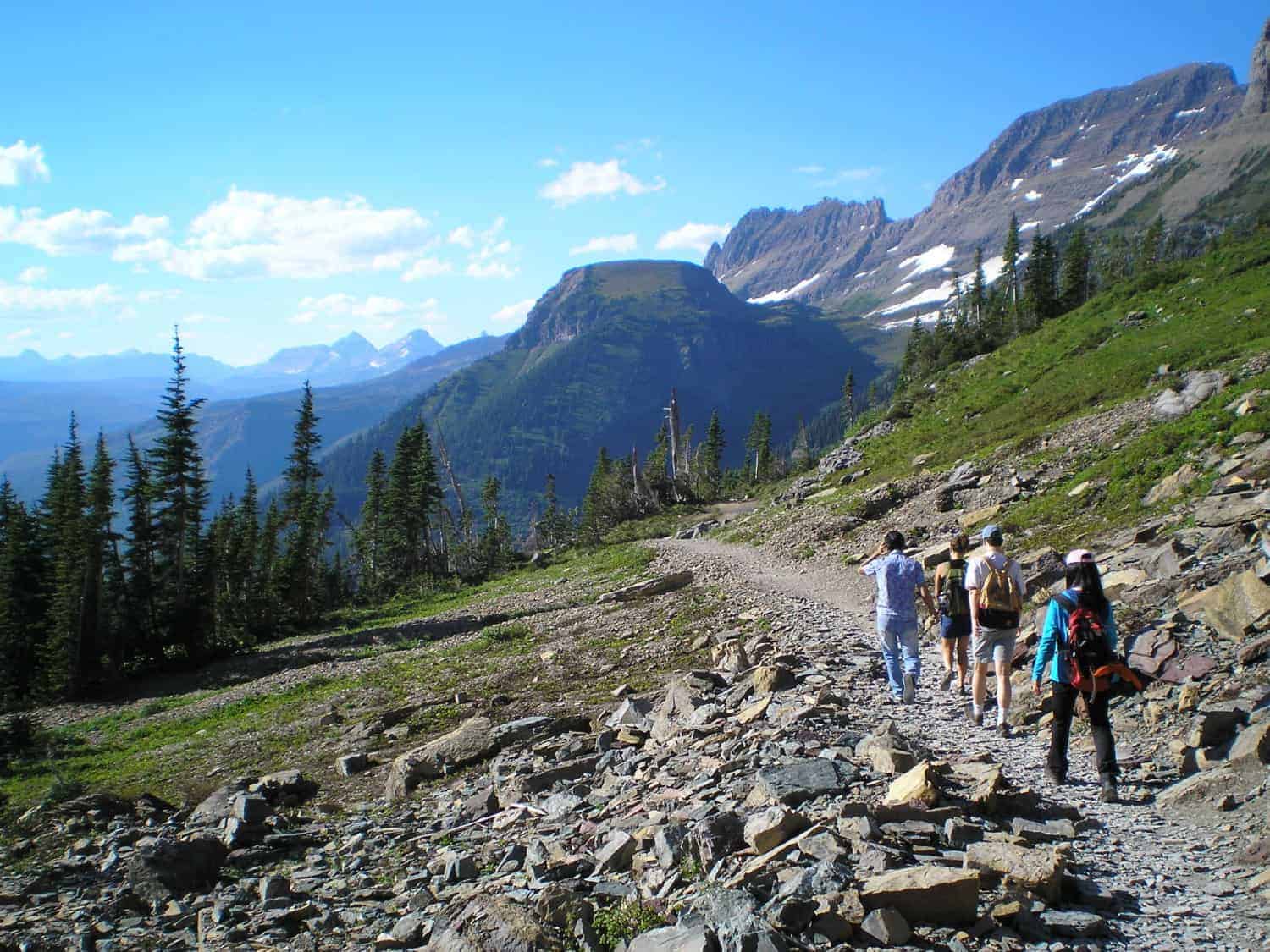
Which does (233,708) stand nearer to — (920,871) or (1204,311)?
(920,871)

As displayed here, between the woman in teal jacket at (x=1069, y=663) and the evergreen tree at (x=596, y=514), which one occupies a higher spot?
the woman in teal jacket at (x=1069, y=663)

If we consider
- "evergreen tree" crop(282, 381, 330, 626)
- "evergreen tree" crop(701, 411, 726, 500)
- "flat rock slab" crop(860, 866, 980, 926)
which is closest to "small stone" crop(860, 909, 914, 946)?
"flat rock slab" crop(860, 866, 980, 926)

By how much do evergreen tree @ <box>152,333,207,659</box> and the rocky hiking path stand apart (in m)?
36.8

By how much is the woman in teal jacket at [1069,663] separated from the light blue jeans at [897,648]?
320 centimetres

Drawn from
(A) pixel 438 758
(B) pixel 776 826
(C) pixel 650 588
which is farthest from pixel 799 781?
(C) pixel 650 588

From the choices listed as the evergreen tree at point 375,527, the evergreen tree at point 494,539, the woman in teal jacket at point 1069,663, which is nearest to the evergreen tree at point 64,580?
the evergreen tree at point 375,527

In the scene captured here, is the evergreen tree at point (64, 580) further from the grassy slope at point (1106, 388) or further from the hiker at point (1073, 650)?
the hiker at point (1073, 650)

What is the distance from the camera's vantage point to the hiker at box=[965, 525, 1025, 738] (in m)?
10.6

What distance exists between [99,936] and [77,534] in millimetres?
36539

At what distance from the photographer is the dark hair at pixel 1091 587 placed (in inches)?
339

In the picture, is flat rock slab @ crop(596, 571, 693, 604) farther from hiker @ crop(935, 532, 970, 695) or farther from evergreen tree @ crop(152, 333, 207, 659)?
evergreen tree @ crop(152, 333, 207, 659)

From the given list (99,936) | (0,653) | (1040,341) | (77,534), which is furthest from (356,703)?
(1040,341)

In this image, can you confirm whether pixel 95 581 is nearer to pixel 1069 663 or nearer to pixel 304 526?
pixel 304 526

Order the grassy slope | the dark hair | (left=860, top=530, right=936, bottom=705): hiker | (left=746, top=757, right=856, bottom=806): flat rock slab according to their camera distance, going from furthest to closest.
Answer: the grassy slope, (left=860, top=530, right=936, bottom=705): hiker, the dark hair, (left=746, top=757, right=856, bottom=806): flat rock slab
